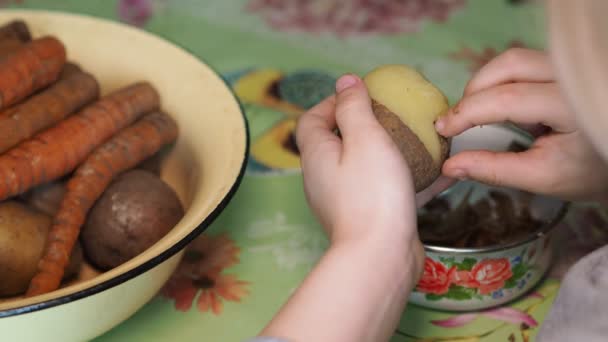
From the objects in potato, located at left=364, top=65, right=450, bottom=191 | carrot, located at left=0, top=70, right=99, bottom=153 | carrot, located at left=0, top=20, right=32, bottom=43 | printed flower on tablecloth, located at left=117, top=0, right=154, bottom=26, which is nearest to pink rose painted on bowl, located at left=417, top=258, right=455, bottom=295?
potato, located at left=364, top=65, right=450, bottom=191

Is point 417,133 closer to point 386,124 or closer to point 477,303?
point 386,124

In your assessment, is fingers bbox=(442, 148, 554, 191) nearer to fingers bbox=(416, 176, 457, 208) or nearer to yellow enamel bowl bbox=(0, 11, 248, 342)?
fingers bbox=(416, 176, 457, 208)

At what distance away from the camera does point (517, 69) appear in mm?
737

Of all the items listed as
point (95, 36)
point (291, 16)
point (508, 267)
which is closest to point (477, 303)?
point (508, 267)

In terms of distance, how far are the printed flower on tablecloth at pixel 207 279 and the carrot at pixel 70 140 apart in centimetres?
18

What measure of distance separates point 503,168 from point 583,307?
0.15 meters

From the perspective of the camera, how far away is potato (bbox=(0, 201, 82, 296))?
82 cm

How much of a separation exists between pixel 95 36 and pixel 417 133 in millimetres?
548

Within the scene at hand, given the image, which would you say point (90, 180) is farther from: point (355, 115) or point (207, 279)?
point (355, 115)

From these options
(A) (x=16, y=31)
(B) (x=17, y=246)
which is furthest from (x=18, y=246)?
(A) (x=16, y=31)

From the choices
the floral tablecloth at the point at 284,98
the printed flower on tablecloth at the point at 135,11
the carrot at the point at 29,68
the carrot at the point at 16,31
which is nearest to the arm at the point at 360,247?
the floral tablecloth at the point at 284,98

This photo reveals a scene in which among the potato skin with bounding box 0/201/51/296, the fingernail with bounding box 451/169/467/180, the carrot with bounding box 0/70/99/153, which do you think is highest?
the fingernail with bounding box 451/169/467/180

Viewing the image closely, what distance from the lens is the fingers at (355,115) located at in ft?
2.15

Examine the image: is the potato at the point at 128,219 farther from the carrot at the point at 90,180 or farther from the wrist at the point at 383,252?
the wrist at the point at 383,252
